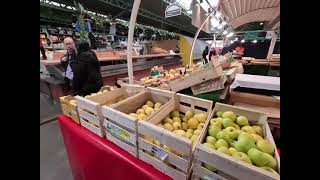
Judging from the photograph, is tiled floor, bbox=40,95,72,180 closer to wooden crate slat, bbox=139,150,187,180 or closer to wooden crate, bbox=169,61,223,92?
wooden crate slat, bbox=139,150,187,180

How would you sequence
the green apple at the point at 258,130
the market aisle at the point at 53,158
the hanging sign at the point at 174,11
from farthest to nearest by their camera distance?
the hanging sign at the point at 174,11, the market aisle at the point at 53,158, the green apple at the point at 258,130

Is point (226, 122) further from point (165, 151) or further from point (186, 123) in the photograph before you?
point (165, 151)

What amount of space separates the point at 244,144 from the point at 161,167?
49 centimetres

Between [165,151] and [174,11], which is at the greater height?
[174,11]

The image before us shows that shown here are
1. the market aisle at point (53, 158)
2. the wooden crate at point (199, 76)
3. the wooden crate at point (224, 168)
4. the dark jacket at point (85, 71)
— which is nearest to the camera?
the wooden crate at point (224, 168)

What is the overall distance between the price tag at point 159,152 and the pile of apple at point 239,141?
23cm

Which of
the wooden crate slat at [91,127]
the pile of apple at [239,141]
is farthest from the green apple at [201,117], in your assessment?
the wooden crate slat at [91,127]

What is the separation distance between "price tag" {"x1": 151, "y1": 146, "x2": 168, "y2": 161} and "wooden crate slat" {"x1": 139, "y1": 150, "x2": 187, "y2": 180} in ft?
0.18

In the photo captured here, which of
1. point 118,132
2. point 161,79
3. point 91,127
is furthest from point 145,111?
point 161,79

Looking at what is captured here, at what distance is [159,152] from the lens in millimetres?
1079

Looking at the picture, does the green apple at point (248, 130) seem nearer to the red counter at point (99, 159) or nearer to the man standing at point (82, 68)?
the red counter at point (99, 159)

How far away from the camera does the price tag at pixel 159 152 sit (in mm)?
1044
